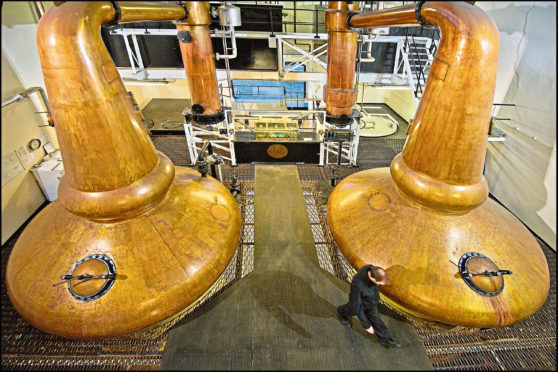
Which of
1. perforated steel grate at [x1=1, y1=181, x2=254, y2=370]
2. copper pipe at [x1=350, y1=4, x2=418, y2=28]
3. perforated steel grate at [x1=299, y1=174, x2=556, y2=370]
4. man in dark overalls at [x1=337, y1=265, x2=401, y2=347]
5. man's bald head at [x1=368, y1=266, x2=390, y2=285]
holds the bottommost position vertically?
perforated steel grate at [x1=299, y1=174, x2=556, y2=370]

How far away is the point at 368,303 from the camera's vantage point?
2.92 meters

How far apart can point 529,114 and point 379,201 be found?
14.7 feet

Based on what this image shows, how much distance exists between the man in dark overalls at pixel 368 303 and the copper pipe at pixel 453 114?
4.29 ft

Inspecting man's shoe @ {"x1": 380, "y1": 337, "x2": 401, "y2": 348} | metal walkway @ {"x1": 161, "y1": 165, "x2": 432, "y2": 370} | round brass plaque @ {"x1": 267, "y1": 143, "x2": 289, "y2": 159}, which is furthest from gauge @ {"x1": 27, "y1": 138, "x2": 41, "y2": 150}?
man's shoe @ {"x1": 380, "y1": 337, "x2": 401, "y2": 348}

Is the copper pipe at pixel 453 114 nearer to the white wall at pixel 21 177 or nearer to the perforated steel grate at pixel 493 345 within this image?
the perforated steel grate at pixel 493 345

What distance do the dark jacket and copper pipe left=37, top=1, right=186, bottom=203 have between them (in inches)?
105

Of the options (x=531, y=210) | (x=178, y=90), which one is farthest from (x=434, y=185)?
(x=178, y=90)

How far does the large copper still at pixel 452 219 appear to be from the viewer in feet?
9.42

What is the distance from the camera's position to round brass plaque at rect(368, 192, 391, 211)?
3.94m

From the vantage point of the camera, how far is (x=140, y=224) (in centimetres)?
342

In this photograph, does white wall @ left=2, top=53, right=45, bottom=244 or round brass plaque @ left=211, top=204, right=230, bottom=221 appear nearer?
round brass plaque @ left=211, top=204, right=230, bottom=221

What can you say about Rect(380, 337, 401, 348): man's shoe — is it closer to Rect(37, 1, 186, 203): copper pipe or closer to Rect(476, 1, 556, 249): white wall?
Rect(37, 1, 186, 203): copper pipe

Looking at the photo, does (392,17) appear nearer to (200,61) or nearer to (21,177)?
(200,61)

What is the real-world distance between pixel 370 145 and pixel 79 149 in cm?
864
